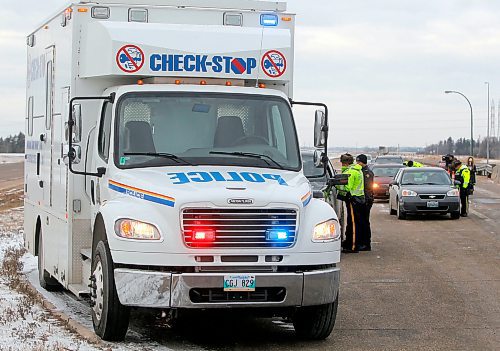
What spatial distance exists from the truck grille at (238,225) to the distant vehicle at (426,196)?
18.8m

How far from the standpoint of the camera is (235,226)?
366 inches

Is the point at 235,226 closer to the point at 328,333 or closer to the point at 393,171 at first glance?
the point at 328,333

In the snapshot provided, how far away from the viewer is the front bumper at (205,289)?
9.16 meters

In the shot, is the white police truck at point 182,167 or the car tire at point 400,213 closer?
the white police truck at point 182,167

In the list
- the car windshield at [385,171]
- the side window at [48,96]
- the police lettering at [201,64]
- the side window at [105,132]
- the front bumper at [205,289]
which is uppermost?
the police lettering at [201,64]

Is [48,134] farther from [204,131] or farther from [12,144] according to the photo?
[12,144]

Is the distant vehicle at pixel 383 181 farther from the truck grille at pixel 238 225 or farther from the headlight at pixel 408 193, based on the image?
the truck grille at pixel 238 225

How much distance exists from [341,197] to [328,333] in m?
9.57

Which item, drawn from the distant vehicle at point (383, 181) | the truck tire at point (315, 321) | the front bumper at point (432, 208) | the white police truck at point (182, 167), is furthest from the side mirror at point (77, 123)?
the distant vehicle at point (383, 181)

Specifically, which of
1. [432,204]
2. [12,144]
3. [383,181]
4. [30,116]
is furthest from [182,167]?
[12,144]

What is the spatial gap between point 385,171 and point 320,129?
2813cm

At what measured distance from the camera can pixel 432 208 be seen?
2769 cm

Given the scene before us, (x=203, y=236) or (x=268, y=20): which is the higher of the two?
(x=268, y=20)

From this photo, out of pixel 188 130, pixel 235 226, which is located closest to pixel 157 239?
pixel 235 226
